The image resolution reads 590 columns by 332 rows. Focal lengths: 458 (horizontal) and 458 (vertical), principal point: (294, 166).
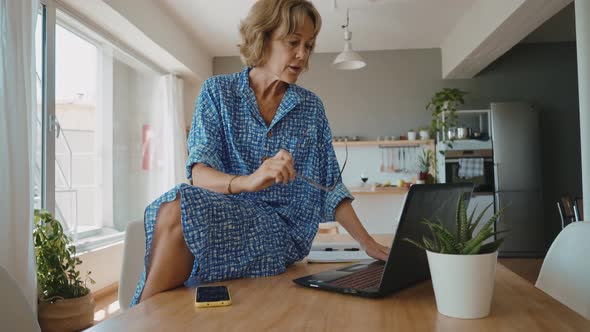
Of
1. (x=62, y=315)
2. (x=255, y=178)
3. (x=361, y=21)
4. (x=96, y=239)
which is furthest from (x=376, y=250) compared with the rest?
(x=361, y=21)

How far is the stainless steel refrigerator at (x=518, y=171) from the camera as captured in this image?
5582 mm

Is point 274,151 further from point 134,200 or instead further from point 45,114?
point 134,200

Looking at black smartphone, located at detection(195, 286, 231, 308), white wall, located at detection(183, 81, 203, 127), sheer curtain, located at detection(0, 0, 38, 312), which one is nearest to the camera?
black smartphone, located at detection(195, 286, 231, 308)

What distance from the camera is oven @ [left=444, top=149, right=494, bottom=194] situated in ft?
18.5

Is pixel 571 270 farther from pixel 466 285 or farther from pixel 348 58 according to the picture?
pixel 348 58

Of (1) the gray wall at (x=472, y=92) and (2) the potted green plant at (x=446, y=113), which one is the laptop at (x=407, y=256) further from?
(1) the gray wall at (x=472, y=92)

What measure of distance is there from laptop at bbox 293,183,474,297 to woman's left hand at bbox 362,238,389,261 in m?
0.19

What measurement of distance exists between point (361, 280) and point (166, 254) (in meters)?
0.37

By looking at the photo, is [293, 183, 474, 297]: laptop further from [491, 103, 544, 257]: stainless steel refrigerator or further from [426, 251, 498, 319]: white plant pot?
[491, 103, 544, 257]: stainless steel refrigerator

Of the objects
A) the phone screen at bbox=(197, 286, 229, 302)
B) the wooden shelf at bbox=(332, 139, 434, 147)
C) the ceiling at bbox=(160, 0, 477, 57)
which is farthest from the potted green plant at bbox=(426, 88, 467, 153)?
the phone screen at bbox=(197, 286, 229, 302)

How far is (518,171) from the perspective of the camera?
18.4 ft

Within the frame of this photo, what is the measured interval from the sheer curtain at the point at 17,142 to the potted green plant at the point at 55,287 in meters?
0.14


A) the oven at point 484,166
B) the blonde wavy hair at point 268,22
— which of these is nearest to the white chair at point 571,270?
the blonde wavy hair at point 268,22

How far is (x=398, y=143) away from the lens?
6.06 m
